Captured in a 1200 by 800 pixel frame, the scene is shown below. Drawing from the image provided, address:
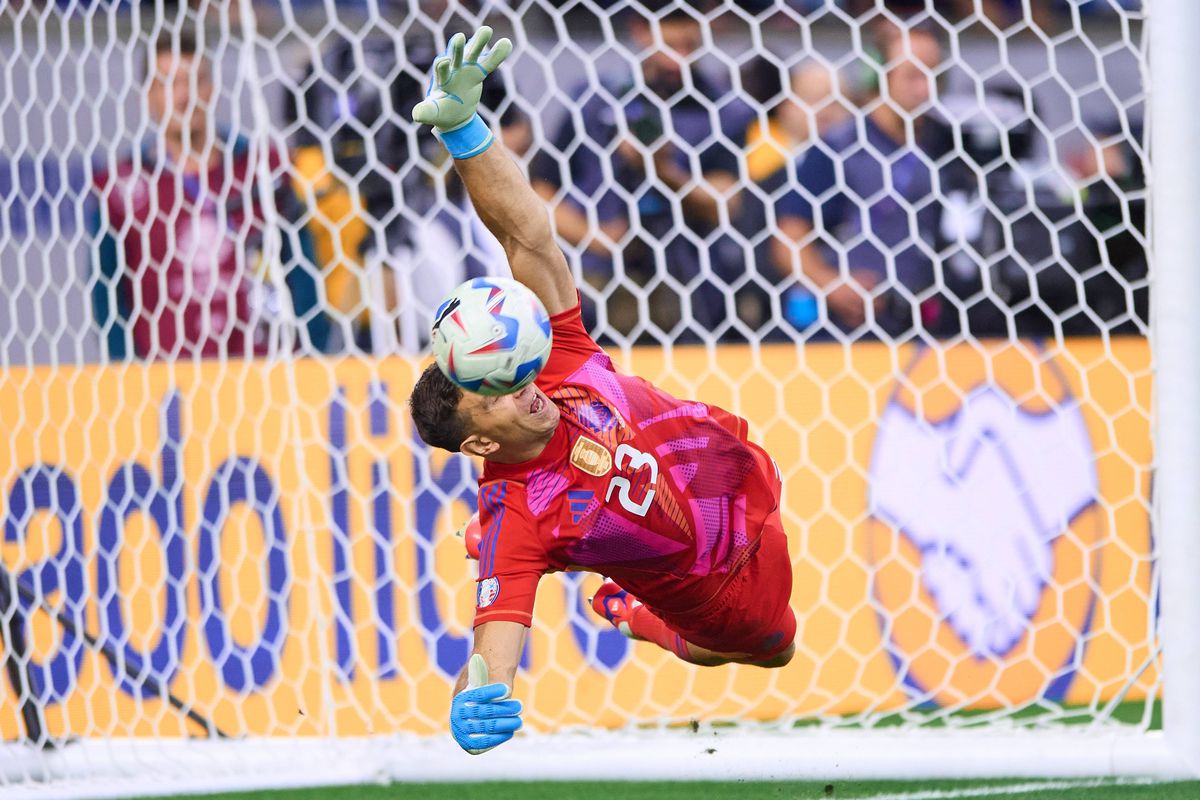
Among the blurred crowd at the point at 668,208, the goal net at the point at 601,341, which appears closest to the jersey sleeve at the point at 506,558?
the goal net at the point at 601,341

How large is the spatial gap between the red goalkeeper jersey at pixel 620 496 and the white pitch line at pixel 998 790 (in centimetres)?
112

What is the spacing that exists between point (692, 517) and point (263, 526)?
2534 mm

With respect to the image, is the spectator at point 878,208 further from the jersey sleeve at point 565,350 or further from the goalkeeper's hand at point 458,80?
the goalkeeper's hand at point 458,80

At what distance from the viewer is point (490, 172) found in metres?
3.80

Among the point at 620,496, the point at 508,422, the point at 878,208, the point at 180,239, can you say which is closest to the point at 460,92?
the point at 508,422

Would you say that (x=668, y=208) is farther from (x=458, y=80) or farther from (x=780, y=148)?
(x=458, y=80)

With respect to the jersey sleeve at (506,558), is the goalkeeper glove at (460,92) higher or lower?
higher

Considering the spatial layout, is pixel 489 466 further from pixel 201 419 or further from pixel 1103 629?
pixel 1103 629

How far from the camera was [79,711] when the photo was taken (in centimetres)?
599

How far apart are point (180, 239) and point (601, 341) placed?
1652 millimetres

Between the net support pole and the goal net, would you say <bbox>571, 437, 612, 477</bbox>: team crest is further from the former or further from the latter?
the goal net

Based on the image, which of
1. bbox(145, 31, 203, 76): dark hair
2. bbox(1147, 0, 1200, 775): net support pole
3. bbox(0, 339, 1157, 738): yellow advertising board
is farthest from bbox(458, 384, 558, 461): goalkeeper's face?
bbox(145, 31, 203, 76): dark hair

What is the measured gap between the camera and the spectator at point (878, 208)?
6133mm

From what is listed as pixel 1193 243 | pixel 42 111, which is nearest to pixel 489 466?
pixel 1193 243
